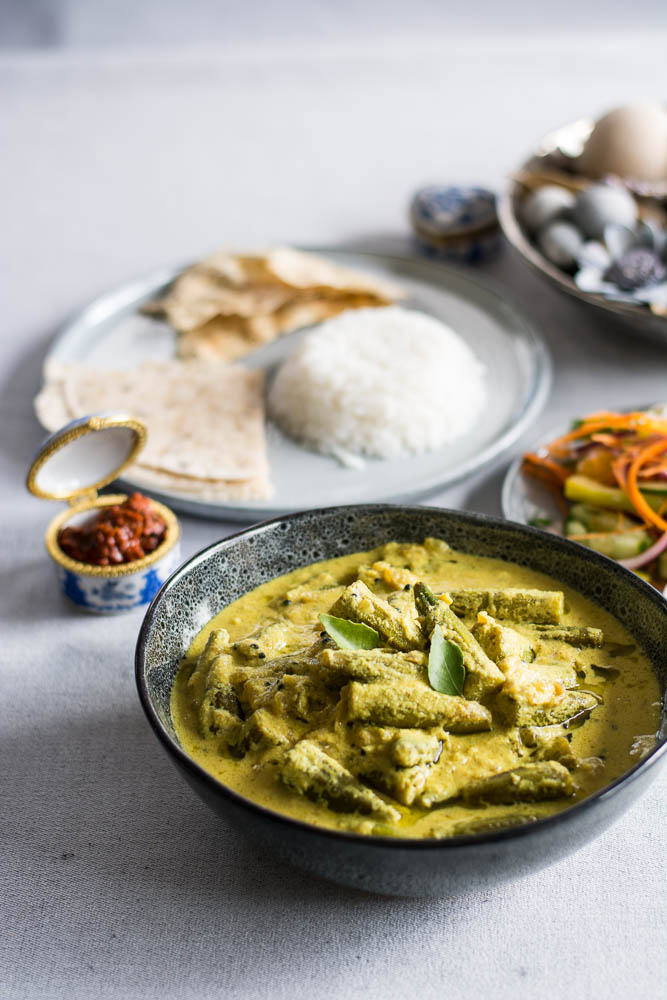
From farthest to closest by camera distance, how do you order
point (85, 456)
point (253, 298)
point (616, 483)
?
point (253, 298), point (616, 483), point (85, 456)

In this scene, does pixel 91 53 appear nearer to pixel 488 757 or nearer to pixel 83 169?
pixel 83 169

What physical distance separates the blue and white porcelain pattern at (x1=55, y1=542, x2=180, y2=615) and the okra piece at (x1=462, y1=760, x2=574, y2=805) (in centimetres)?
102

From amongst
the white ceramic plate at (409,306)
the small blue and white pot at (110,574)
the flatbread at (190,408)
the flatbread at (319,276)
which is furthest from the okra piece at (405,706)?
the flatbread at (319,276)

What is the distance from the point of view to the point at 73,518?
2.47 m

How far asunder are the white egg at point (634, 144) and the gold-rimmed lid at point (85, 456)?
2.29m

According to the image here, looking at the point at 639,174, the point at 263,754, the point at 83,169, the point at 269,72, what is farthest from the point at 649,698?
the point at 269,72

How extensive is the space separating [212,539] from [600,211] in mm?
1794

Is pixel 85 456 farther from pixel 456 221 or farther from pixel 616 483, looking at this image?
pixel 456 221

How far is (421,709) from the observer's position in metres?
1.63

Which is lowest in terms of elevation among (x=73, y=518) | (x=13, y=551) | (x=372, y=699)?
(x=13, y=551)

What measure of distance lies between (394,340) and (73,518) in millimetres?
1264

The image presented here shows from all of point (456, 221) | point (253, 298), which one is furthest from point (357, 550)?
point (456, 221)

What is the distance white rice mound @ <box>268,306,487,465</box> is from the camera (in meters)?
2.96

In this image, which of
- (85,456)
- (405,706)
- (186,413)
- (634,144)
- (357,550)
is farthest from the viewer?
(634,144)
